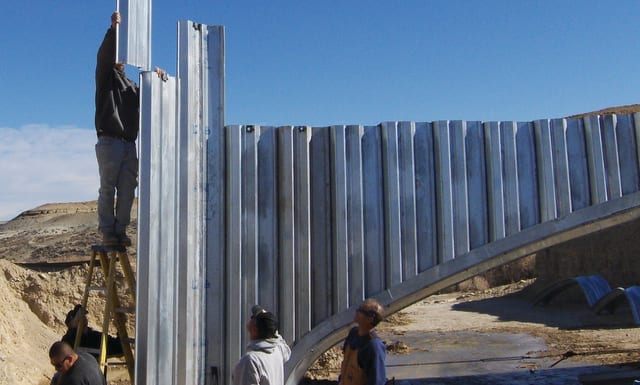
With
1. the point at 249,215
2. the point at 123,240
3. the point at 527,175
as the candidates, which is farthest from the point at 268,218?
the point at 527,175

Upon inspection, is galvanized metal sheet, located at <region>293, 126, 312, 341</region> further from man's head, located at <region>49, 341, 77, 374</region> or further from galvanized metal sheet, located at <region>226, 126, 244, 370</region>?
man's head, located at <region>49, 341, 77, 374</region>

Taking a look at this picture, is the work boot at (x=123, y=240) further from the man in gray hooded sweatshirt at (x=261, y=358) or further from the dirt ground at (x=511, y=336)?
the dirt ground at (x=511, y=336)

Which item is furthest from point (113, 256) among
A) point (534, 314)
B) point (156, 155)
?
point (534, 314)

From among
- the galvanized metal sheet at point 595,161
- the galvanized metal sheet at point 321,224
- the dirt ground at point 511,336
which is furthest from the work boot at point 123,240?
the dirt ground at point 511,336

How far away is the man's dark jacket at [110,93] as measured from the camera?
15.0 feet

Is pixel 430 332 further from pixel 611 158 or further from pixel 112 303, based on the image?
pixel 112 303

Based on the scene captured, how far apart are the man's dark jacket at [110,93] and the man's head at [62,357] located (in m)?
1.67

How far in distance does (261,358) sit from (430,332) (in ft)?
44.1

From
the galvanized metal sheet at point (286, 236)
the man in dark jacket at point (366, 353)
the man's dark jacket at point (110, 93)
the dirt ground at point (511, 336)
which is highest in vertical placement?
the man's dark jacket at point (110, 93)

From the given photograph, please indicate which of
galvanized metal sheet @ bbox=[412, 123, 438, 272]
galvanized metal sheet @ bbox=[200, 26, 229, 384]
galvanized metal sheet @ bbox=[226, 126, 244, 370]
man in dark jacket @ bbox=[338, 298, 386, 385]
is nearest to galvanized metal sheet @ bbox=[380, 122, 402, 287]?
galvanized metal sheet @ bbox=[412, 123, 438, 272]

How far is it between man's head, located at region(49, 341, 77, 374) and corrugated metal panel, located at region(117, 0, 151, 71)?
199cm

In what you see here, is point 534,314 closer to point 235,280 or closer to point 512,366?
point 512,366

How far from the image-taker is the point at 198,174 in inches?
192

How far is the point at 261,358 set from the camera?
3557 mm
